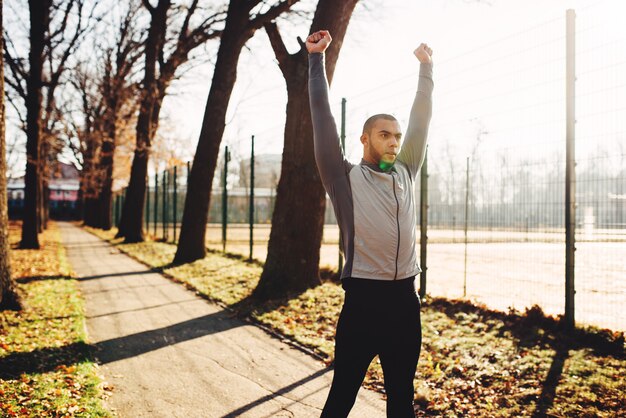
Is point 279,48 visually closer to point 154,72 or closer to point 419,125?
point 419,125

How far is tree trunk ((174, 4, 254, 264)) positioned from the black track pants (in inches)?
495

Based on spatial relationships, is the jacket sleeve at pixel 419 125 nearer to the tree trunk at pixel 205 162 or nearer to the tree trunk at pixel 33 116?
the tree trunk at pixel 205 162

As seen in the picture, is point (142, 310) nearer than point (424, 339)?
No

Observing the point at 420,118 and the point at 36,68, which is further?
the point at 36,68

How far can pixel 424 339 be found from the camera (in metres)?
6.14

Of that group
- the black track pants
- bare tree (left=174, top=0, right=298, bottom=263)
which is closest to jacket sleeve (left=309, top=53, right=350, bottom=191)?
the black track pants

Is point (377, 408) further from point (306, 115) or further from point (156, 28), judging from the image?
point (156, 28)

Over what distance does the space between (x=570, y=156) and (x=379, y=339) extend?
15.2 feet

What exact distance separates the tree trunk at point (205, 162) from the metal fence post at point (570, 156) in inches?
383

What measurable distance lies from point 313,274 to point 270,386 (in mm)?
4301

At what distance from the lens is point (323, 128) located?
7.96ft

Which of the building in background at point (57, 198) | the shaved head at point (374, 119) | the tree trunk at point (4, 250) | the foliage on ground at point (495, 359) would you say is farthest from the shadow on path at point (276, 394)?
the building in background at point (57, 198)

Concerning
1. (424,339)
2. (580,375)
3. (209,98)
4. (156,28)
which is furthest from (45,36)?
Answer: (580,375)

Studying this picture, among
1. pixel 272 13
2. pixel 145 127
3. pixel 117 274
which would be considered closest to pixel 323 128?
pixel 272 13
